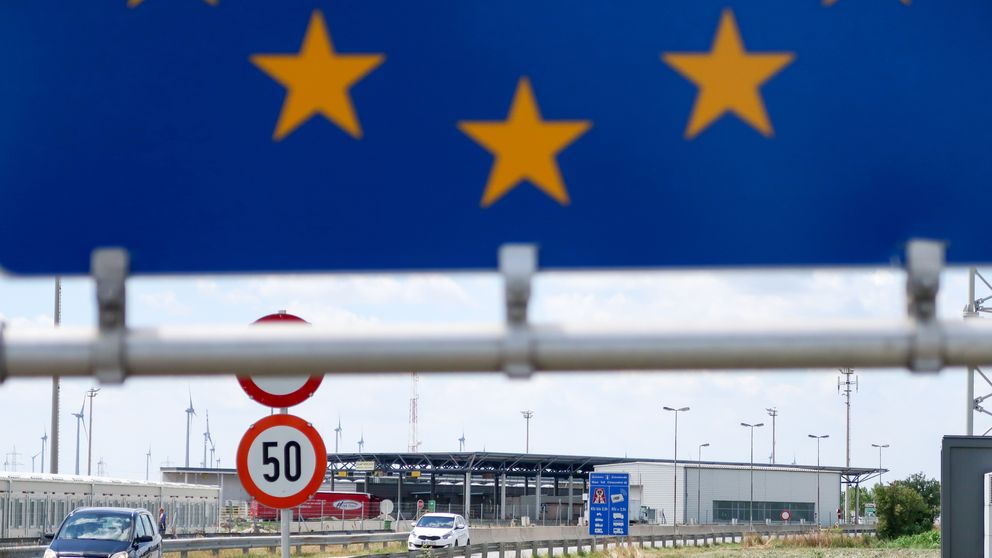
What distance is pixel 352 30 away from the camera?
11.5ft

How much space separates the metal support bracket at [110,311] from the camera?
338cm

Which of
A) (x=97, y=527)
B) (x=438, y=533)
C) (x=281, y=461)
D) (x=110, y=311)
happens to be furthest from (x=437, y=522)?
(x=110, y=311)

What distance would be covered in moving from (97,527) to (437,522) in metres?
22.4

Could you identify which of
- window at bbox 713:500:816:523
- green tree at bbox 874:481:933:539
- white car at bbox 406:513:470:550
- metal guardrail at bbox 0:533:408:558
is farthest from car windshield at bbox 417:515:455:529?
window at bbox 713:500:816:523

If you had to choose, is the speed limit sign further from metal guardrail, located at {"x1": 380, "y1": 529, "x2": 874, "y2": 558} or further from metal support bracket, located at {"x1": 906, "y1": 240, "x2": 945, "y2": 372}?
metal guardrail, located at {"x1": 380, "y1": 529, "x2": 874, "y2": 558}

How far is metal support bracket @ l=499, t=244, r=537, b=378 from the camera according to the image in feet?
11.0

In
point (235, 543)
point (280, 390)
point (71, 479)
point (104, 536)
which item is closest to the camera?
point (280, 390)

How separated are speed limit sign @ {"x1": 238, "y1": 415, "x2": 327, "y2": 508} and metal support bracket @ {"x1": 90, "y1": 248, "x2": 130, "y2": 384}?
6.09 m

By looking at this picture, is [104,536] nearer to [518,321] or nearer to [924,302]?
[518,321]

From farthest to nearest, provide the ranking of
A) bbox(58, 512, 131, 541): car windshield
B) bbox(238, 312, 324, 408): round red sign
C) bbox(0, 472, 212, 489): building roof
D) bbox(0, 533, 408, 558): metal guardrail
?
bbox(0, 472, 212, 489): building roof, bbox(0, 533, 408, 558): metal guardrail, bbox(58, 512, 131, 541): car windshield, bbox(238, 312, 324, 408): round red sign

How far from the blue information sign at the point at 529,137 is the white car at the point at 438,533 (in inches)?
1706

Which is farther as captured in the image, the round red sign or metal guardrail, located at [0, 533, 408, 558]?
metal guardrail, located at [0, 533, 408, 558]

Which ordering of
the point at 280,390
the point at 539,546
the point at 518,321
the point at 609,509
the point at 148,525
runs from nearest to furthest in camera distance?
the point at 518,321 → the point at 280,390 → the point at 148,525 → the point at 609,509 → the point at 539,546

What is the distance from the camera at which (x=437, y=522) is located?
47.8 m
